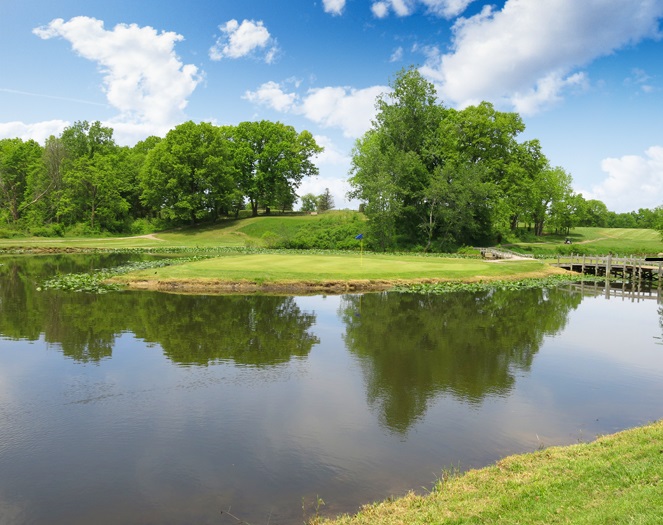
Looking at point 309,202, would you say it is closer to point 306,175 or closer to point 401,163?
point 306,175

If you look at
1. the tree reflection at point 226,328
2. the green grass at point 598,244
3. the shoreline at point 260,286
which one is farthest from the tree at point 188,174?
the tree reflection at point 226,328

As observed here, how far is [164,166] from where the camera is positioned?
262ft

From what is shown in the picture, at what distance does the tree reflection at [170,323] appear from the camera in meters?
17.9

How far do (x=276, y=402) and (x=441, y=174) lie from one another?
55044 millimetres

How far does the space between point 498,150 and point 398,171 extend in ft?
59.6

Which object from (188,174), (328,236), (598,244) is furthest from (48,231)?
(598,244)

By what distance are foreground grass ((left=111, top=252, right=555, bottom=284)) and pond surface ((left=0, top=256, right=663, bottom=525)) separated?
847cm

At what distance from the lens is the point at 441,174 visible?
63.5m

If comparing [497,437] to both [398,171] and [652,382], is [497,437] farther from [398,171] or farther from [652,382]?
[398,171]

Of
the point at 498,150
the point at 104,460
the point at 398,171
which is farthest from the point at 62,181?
the point at 104,460

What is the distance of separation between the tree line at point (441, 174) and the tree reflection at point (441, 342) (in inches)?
1212

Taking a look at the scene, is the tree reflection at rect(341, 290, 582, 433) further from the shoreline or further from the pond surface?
the shoreline

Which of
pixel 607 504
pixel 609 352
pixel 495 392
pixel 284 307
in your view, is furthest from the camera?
pixel 284 307

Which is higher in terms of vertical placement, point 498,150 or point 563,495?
point 498,150
